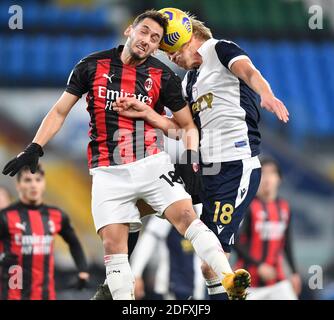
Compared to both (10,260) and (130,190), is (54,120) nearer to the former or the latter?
(130,190)

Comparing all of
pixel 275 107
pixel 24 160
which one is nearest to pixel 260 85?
pixel 275 107

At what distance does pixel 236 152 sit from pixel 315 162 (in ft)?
18.6

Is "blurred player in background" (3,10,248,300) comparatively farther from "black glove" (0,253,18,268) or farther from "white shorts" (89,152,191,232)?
"black glove" (0,253,18,268)

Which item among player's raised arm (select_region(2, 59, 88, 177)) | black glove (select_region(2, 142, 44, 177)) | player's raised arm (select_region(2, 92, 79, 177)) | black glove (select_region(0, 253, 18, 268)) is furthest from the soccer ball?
black glove (select_region(0, 253, 18, 268))

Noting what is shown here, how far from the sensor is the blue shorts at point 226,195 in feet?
18.0

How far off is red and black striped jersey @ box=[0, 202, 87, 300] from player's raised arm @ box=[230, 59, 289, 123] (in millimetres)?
2392

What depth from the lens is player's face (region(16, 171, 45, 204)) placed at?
692cm

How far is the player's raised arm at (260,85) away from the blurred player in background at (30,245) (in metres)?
2.35

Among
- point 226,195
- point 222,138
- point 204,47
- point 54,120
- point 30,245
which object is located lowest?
point 30,245

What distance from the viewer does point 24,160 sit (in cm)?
515

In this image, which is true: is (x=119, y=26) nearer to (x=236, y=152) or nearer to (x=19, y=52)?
(x=19, y=52)

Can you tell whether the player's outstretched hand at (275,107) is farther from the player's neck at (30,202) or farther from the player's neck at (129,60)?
the player's neck at (30,202)

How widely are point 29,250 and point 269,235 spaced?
2.88 meters

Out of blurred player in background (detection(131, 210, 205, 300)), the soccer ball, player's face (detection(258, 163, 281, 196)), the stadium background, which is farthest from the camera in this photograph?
the stadium background
